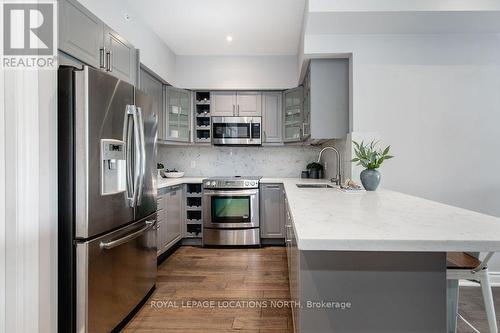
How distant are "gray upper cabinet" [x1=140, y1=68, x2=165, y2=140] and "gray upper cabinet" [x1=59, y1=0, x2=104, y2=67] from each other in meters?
1.02

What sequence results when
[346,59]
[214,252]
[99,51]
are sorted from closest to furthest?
1. [99,51]
2. [346,59]
3. [214,252]

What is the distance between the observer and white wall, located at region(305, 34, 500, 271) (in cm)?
271

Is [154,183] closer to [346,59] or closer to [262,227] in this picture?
[262,227]

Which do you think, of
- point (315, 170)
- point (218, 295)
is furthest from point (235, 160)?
point (218, 295)

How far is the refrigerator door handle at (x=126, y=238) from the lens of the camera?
174cm

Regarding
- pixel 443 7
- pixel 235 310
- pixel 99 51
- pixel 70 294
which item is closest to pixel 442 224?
pixel 235 310

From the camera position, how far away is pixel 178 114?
402 centimetres

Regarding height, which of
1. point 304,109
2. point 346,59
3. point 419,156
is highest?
point 346,59

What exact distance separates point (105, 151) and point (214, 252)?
7.68 ft

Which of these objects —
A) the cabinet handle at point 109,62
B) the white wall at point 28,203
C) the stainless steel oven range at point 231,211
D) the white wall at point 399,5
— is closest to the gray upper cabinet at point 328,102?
the white wall at point 399,5

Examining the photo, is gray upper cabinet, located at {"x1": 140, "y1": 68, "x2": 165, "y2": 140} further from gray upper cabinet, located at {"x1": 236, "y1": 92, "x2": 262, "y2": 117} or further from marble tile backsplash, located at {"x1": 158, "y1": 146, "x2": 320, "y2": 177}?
gray upper cabinet, located at {"x1": 236, "y1": 92, "x2": 262, "y2": 117}

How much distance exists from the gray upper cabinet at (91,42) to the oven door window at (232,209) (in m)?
1.90

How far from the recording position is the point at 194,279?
2801 mm

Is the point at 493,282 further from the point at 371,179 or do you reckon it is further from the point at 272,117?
the point at 272,117
